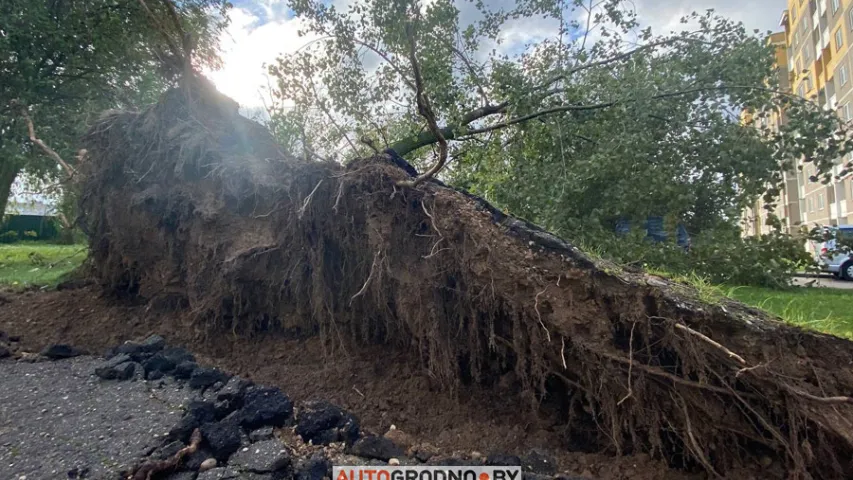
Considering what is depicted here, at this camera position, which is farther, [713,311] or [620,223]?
[620,223]

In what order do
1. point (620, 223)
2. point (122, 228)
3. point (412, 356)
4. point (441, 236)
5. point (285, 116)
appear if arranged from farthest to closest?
point (285, 116), point (620, 223), point (122, 228), point (412, 356), point (441, 236)

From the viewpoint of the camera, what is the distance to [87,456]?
108 inches

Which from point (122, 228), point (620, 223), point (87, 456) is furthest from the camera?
point (620, 223)

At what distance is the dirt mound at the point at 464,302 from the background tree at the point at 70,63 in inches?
176

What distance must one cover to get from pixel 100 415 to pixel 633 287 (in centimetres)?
389

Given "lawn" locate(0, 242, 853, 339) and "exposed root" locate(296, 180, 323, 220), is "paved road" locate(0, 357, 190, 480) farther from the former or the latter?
"lawn" locate(0, 242, 853, 339)

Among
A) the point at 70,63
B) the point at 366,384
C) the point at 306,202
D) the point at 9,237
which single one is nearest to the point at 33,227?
the point at 9,237

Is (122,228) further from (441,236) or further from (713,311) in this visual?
(713,311)

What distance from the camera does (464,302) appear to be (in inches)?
128

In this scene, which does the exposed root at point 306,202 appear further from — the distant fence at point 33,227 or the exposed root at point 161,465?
the distant fence at point 33,227

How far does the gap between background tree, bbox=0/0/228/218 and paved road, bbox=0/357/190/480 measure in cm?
617

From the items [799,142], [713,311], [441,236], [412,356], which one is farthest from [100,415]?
[799,142]

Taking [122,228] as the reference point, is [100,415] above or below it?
below

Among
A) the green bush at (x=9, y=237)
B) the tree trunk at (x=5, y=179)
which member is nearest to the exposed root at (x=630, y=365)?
the tree trunk at (x=5, y=179)
